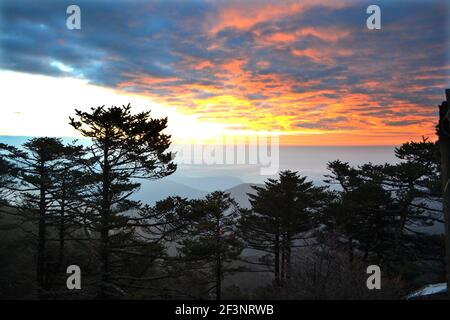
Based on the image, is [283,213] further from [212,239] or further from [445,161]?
[445,161]

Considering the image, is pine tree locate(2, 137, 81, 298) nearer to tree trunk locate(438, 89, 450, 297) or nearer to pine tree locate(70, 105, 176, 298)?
pine tree locate(70, 105, 176, 298)

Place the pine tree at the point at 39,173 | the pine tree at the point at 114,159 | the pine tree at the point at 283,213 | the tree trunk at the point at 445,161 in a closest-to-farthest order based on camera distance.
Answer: the tree trunk at the point at 445,161 → the pine tree at the point at 114,159 → the pine tree at the point at 39,173 → the pine tree at the point at 283,213

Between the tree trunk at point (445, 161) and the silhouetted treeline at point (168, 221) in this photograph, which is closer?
the tree trunk at point (445, 161)

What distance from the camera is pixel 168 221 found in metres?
16.4

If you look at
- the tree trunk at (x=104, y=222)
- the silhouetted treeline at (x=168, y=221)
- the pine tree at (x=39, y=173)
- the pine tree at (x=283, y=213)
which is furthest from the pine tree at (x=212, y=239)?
the pine tree at (x=39, y=173)

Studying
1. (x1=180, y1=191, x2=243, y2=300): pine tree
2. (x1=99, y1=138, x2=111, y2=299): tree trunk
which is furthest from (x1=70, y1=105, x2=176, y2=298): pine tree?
(x1=180, y1=191, x2=243, y2=300): pine tree

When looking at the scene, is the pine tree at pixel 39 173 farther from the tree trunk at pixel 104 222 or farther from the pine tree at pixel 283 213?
the pine tree at pixel 283 213

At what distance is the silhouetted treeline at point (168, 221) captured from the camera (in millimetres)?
15633

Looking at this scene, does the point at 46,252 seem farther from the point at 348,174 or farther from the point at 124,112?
the point at 348,174

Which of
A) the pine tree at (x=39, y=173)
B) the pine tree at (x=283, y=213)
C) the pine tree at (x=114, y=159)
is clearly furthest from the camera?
the pine tree at (x=283, y=213)

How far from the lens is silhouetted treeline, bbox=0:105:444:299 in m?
15.6

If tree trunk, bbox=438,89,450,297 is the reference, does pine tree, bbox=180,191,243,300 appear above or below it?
below

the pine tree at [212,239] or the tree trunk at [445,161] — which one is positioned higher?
the tree trunk at [445,161]
